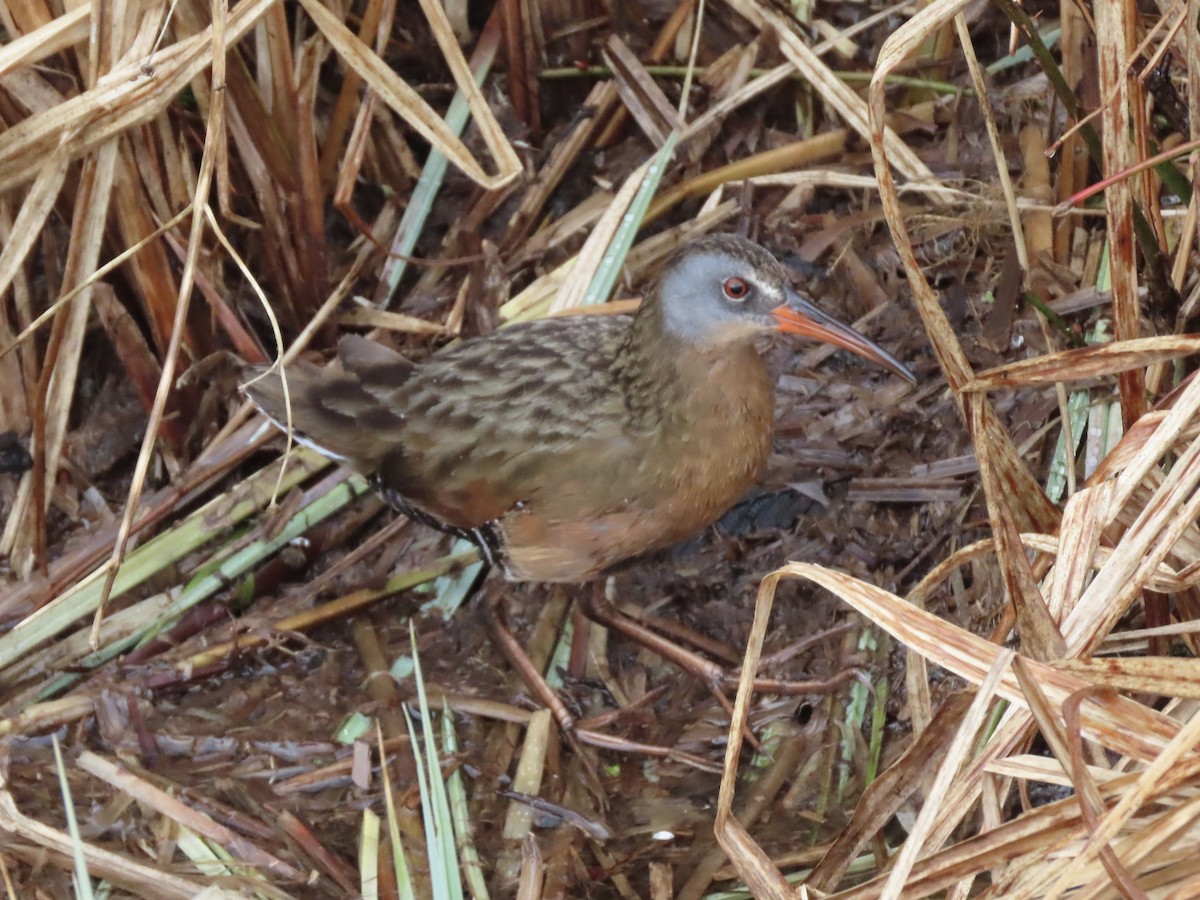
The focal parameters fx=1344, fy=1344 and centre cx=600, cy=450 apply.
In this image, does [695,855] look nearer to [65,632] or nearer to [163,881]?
[163,881]

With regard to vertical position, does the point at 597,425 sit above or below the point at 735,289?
below

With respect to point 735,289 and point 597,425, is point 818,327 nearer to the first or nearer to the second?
point 735,289

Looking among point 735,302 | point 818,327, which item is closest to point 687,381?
point 735,302

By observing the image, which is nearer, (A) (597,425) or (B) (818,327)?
(B) (818,327)

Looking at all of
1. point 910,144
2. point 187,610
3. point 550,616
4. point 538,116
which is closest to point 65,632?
point 187,610

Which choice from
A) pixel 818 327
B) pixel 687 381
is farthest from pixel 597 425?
pixel 818 327

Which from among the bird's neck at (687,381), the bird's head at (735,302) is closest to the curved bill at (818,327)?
the bird's head at (735,302)

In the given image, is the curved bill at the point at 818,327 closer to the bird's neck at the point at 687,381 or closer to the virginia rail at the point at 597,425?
Answer: the virginia rail at the point at 597,425

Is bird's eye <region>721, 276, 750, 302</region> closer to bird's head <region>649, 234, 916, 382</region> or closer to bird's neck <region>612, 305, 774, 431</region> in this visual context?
bird's head <region>649, 234, 916, 382</region>
